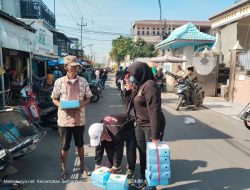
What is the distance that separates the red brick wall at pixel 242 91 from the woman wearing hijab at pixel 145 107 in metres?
9.17

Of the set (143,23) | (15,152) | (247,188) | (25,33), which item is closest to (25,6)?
(25,33)

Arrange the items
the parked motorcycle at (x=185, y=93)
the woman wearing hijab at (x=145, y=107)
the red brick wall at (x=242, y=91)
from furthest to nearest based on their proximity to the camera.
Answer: the red brick wall at (x=242, y=91) < the parked motorcycle at (x=185, y=93) < the woman wearing hijab at (x=145, y=107)

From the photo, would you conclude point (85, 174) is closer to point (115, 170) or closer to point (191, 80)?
point (115, 170)

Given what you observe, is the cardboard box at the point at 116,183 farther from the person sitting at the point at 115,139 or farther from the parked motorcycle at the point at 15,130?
the parked motorcycle at the point at 15,130

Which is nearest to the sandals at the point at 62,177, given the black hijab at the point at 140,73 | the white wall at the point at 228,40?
the black hijab at the point at 140,73

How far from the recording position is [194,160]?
16.7 feet

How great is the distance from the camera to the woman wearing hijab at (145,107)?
3467 mm

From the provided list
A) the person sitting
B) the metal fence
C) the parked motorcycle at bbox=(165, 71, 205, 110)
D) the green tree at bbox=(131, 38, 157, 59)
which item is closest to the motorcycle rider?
the parked motorcycle at bbox=(165, 71, 205, 110)

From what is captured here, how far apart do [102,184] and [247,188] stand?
7.03 feet

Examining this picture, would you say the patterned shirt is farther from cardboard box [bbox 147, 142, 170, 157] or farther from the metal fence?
the metal fence

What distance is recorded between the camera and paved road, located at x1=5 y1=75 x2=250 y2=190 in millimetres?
4117

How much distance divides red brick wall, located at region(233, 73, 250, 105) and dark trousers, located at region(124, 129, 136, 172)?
8.99m

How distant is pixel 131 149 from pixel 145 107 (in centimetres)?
84

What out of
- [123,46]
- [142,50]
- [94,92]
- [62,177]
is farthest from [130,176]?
[123,46]
